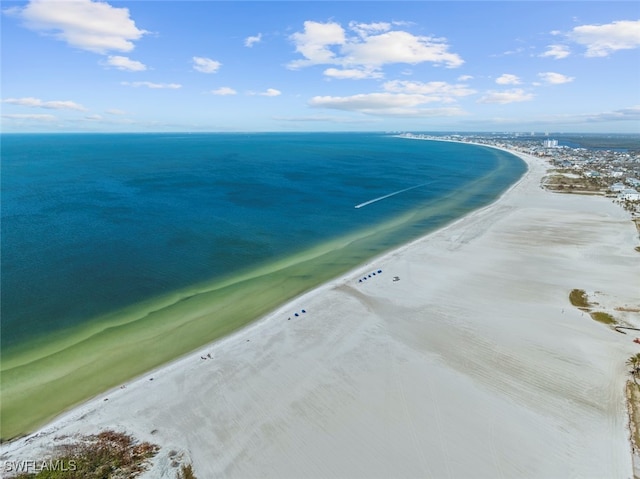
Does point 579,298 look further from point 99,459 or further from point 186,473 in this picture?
point 99,459

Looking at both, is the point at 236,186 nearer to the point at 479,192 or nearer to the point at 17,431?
the point at 479,192

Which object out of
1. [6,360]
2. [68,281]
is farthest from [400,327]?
[68,281]

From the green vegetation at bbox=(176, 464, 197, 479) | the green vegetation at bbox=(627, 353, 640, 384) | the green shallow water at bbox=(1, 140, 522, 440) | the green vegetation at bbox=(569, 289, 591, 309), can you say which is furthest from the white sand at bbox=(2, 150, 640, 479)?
the green shallow water at bbox=(1, 140, 522, 440)

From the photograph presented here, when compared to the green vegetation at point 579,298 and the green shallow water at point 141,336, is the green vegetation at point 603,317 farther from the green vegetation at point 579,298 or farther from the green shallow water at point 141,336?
the green shallow water at point 141,336

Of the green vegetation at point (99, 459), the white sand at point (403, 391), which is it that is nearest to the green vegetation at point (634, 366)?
the white sand at point (403, 391)

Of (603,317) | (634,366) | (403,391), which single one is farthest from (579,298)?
(403,391)

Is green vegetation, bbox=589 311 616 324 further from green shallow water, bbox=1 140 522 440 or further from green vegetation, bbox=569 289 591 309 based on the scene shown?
green shallow water, bbox=1 140 522 440
